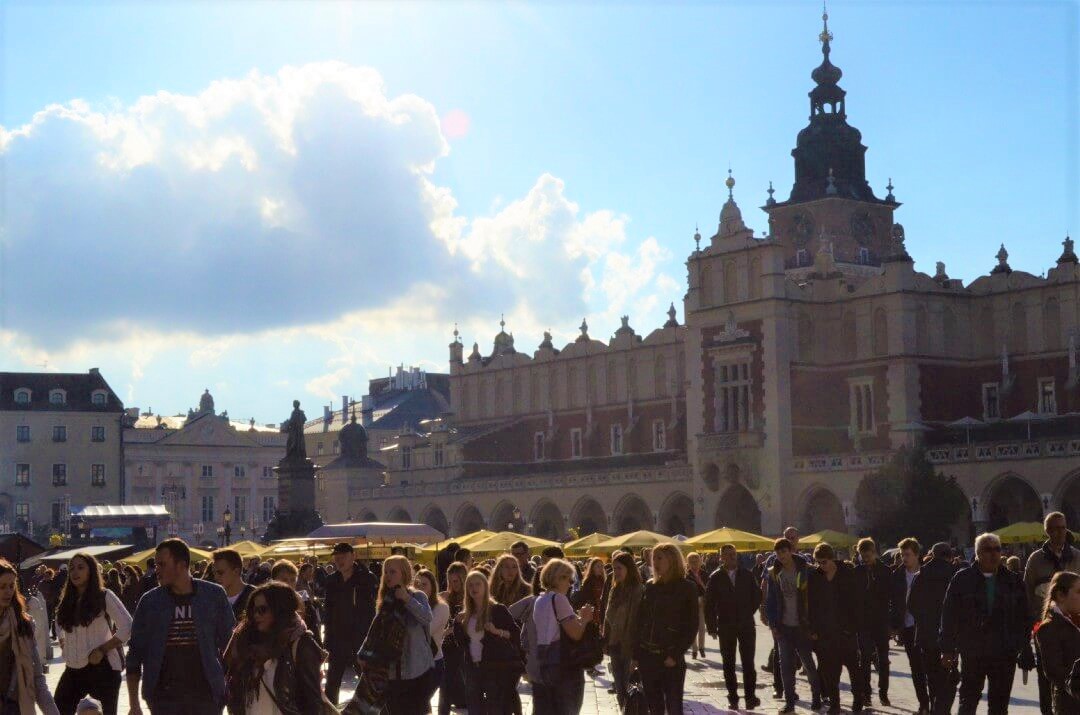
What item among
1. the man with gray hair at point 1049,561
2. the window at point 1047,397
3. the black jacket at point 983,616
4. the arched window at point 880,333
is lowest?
the black jacket at point 983,616

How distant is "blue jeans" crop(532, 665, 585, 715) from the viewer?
45.3 ft

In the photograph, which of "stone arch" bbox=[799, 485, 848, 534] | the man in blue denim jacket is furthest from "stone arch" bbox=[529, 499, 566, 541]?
the man in blue denim jacket

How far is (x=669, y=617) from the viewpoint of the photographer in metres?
14.4

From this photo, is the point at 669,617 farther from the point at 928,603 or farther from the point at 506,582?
the point at 928,603

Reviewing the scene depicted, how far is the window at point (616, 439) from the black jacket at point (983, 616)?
67.3m

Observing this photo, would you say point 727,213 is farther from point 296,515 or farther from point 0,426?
point 0,426

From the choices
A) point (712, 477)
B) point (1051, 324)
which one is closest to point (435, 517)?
point (712, 477)

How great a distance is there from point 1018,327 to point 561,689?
57.1 metres

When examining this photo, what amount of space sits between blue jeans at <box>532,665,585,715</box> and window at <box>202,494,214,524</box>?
103m

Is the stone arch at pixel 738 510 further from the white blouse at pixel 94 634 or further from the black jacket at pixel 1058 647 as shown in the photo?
the black jacket at pixel 1058 647

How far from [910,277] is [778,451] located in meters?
8.05

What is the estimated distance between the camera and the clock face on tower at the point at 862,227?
8269 centimetres

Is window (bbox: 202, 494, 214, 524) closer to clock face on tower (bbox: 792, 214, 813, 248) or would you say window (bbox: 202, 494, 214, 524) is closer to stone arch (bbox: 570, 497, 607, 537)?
stone arch (bbox: 570, 497, 607, 537)

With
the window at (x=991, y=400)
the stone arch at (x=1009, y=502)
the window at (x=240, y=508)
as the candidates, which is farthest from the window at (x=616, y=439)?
the window at (x=240, y=508)
